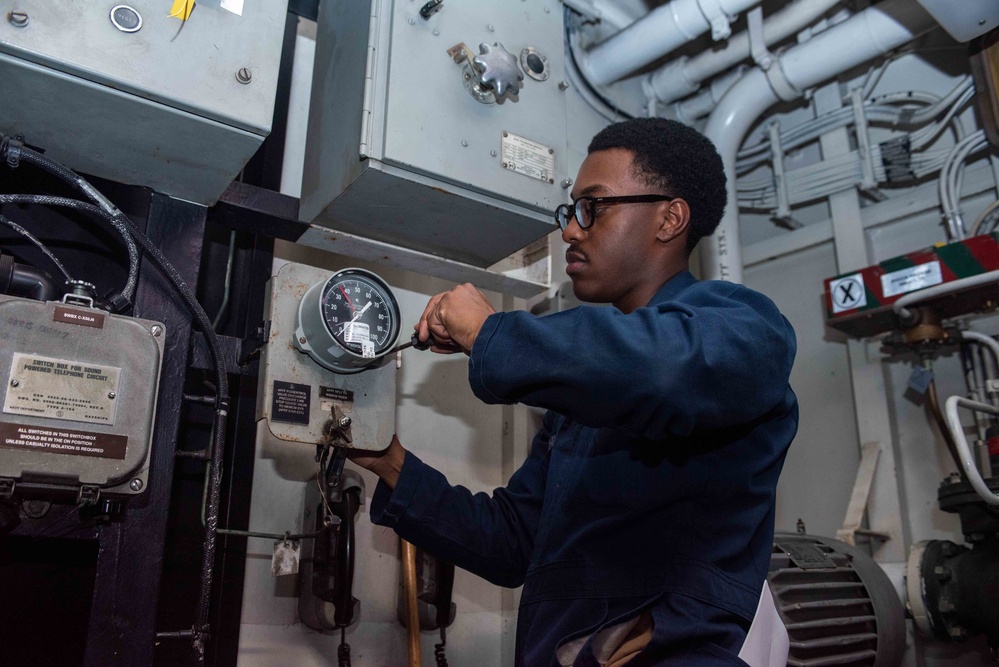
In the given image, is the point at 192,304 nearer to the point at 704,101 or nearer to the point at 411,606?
the point at 411,606

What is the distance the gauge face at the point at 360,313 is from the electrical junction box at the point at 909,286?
1464 millimetres

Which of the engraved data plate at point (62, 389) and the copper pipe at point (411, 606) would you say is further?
Answer: the copper pipe at point (411, 606)

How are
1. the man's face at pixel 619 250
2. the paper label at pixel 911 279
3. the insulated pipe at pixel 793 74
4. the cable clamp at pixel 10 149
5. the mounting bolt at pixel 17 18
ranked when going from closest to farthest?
the mounting bolt at pixel 17 18, the cable clamp at pixel 10 149, the man's face at pixel 619 250, the paper label at pixel 911 279, the insulated pipe at pixel 793 74

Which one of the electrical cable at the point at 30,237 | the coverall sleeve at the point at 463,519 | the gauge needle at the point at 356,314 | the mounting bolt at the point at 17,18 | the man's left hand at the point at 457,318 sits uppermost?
the mounting bolt at the point at 17,18

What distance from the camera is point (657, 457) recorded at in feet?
3.53

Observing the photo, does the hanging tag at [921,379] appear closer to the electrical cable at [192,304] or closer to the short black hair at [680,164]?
the short black hair at [680,164]

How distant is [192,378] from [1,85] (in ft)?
2.35

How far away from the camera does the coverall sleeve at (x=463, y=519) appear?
1.34m

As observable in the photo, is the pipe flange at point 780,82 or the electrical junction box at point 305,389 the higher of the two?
the pipe flange at point 780,82

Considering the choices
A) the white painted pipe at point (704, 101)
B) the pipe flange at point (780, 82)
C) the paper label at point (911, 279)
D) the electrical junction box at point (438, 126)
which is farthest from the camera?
the white painted pipe at point (704, 101)

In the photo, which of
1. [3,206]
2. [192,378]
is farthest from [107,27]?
[192,378]

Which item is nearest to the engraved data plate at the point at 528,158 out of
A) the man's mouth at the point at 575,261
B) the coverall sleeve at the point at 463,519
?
the man's mouth at the point at 575,261

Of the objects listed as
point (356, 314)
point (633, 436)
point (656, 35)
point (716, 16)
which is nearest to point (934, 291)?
point (716, 16)

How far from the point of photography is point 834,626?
5.49 feet
